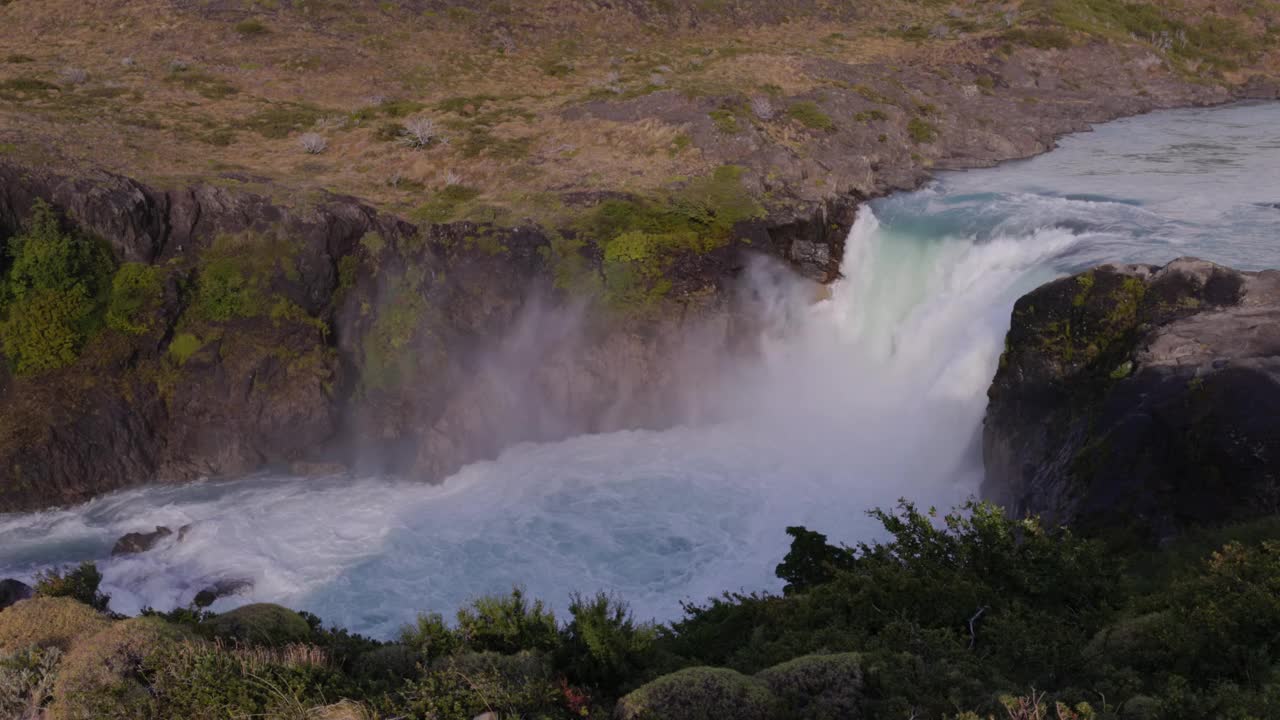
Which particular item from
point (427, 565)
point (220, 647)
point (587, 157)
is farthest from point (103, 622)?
point (587, 157)

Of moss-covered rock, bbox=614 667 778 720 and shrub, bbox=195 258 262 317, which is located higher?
shrub, bbox=195 258 262 317

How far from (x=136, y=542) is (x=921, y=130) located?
4404cm

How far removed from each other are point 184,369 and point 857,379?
24.9 metres

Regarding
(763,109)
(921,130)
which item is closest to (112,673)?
(763,109)

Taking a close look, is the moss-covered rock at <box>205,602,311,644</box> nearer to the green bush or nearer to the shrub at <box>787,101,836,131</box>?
the green bush

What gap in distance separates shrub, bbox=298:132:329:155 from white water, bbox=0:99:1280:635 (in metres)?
18.3

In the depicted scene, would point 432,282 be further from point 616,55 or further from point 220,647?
point 616,55

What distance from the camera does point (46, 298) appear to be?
28125 mm

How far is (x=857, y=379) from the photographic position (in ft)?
108

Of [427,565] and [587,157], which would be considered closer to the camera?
[427,565]

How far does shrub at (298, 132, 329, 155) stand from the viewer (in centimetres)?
4041

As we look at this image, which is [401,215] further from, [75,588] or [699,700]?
[699,700]

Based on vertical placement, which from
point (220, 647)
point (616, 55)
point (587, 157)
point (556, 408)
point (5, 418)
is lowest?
point (556, 408)

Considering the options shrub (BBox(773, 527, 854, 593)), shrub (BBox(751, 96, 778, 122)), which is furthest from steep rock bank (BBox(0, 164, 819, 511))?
shrub (BBox(751, 96, 778, 122))
